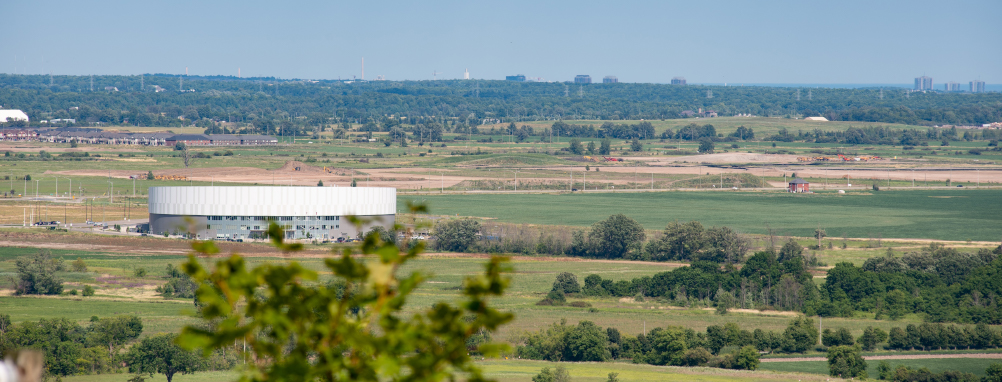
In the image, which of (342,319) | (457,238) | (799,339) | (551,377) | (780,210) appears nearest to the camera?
(342,319)

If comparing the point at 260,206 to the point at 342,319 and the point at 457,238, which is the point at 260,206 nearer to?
the point at 457,238

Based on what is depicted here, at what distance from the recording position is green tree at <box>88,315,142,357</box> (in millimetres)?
57812

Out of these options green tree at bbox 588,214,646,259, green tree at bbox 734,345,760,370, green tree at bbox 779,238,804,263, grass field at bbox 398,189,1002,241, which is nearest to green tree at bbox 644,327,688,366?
green tree at bbox 734,345,760,370

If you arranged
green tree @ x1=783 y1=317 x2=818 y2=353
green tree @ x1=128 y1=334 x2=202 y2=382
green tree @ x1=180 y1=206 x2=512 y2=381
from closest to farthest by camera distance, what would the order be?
green tree @ x1=180 y1=206 x2=512 y2=381 → green tree @ x1=128 y1=334 x2=202 y2=382 → green tree @ x1=783 y1=317 x2=818 y2=353

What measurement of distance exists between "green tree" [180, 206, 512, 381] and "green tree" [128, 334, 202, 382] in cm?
5161

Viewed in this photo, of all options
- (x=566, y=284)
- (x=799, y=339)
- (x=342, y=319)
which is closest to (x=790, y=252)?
(x=566, y=284)

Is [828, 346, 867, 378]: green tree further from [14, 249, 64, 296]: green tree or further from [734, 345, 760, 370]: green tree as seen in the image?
[14, 249, 64, 296]: green tree

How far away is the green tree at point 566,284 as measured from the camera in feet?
256

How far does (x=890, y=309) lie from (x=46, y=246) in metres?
73.5

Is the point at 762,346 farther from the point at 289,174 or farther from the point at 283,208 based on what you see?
the point at 289,174

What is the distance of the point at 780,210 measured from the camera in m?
137

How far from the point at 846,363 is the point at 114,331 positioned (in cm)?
4157

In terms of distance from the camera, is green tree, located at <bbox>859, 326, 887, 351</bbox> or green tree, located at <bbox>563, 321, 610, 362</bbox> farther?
green tree, located at <bbox>859, 326, 887, 351</bbox>

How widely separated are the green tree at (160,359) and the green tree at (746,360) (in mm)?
30058
